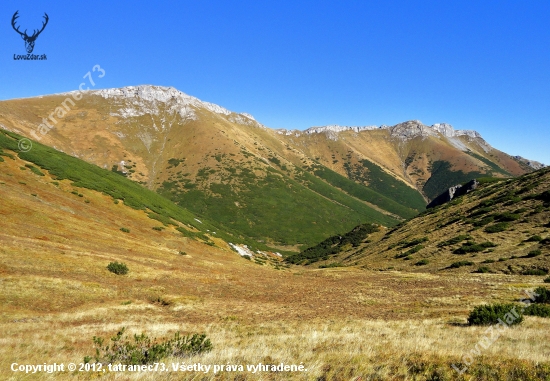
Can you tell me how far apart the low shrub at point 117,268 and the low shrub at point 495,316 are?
987 inches

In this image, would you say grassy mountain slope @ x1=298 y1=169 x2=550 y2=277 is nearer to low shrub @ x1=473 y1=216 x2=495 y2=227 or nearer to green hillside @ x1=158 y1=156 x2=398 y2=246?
low shrub @ x1=473 y1=216 x2=495 y2=227

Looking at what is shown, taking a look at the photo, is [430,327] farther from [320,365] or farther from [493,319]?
[320,365]

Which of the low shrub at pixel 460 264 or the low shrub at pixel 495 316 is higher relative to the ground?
the low shrub at pixel 495 316

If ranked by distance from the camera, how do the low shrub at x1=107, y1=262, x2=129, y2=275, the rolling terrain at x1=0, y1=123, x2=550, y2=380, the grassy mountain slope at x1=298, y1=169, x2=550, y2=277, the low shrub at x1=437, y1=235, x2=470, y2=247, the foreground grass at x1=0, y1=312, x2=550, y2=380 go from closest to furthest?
the foreground grass at x1=0, y1=312, x2=550, y2=380 < the rolling terrain at x1=0, y1=123, x2=550, y2=380 < the low shrub at x1=107, y1=262, x2=129, y2=275 < the grassy mountain slope at x1=298, y1=169, x2=550, y2=277 < the low shrub at x1=437, y1=235, x2=470, y2=247

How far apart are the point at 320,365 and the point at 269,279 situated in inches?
1117

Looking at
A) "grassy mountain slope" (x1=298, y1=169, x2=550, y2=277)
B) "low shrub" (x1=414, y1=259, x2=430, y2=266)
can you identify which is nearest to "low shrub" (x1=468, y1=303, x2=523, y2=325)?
"grassy mountain slope" (x1=298, y1=169, x2=550, y2=277)

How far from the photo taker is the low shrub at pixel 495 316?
1415 centimetres

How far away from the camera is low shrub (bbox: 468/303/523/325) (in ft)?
46.4

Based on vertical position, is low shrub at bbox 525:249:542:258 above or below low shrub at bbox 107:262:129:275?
above

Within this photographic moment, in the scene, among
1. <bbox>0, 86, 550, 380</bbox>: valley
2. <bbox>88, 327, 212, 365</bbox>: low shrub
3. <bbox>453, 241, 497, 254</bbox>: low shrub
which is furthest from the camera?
<bbox>453, 241, 497, 254</bbox>: low shrub

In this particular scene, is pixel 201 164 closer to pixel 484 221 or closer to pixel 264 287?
pixel 484 221

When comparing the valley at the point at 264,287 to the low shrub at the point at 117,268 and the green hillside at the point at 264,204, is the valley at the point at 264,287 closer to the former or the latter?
the low shrub at the point at 117,268

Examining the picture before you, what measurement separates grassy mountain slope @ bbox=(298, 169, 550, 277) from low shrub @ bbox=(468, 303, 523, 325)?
766 inches

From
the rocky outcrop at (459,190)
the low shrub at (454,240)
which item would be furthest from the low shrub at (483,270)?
the rocky outcrop at (459,190)
